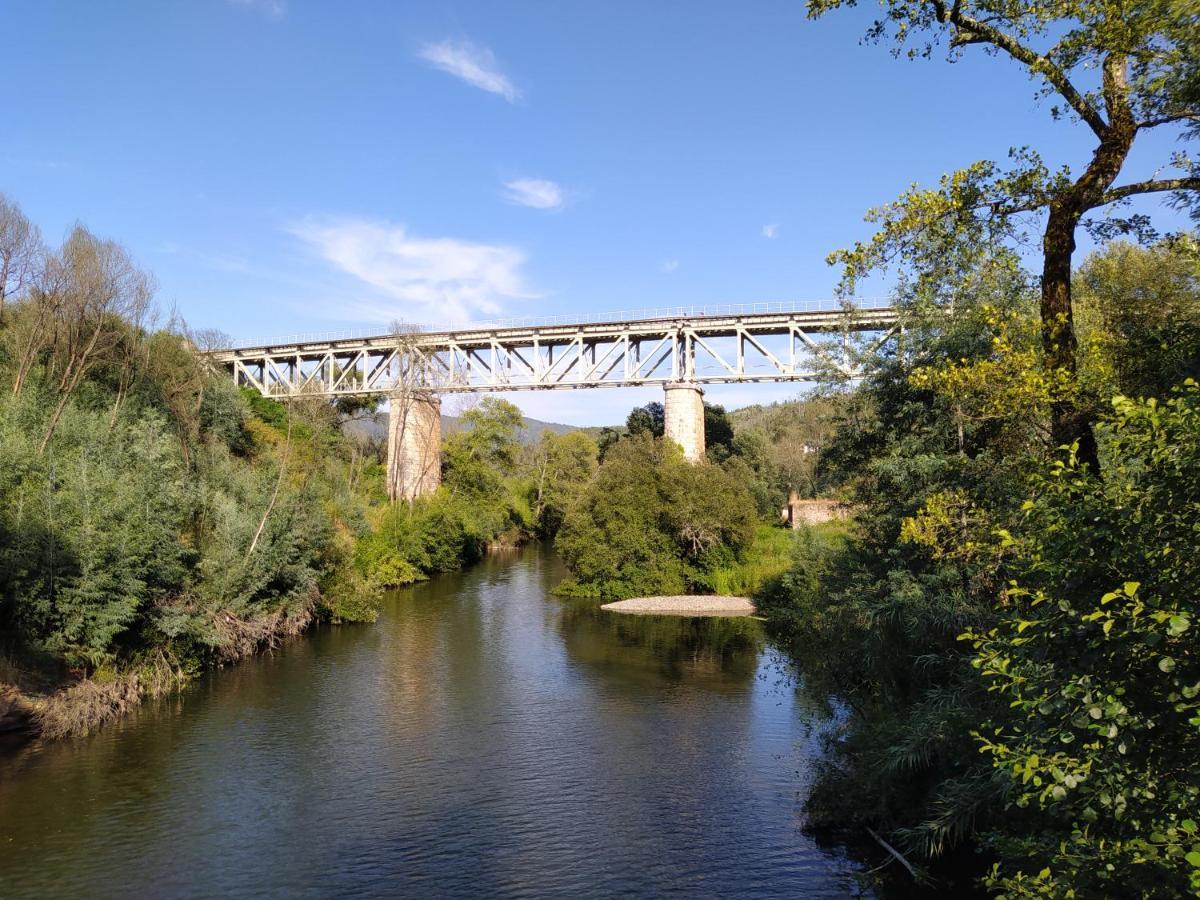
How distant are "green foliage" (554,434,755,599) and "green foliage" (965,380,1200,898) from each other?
30.6 meters

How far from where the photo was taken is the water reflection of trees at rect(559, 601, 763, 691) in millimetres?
22938

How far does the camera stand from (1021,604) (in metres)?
5.82

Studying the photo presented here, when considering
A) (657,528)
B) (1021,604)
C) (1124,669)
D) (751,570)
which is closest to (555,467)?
(657,528)

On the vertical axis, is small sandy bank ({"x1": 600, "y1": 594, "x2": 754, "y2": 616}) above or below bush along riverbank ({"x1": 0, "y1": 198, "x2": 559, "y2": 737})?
below

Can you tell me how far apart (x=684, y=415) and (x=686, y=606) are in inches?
588

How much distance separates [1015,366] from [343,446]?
4727cm

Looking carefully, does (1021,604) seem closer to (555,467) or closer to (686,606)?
(686,606)

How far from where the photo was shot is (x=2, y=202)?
22344 millimetres

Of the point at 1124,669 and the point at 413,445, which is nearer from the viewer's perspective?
the point at 1124,669

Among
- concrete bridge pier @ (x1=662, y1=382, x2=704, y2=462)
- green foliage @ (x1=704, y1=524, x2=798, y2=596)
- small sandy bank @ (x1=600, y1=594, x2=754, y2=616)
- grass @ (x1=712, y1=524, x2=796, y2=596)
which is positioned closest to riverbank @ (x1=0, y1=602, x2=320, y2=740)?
small sandy bank @ (x1=600, y1=594, x2=754, y2=616)

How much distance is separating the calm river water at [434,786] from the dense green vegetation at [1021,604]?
201 centimetres

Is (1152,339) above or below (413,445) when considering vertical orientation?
below

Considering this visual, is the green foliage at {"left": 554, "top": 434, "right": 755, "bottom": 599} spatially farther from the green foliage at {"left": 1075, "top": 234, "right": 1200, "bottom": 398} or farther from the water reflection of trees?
the green foliage at {"left": 1075, "top": 234, "right": 1200, "bottom": 398}

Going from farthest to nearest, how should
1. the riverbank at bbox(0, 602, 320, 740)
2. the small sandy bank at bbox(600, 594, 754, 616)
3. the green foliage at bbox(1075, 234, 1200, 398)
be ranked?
the small sandy bank at bbox(600, 594, 754, 616)
the riverbank at bbox(0, 602, 320, 740)
the green foliage at bbox(1075, 234, 1200, 398)
